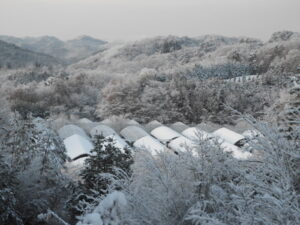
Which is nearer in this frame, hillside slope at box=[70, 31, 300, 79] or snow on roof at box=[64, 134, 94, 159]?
snow on roof at box=[64, 134, 94, 159]

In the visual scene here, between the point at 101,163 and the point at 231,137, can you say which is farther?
the point at 231,137

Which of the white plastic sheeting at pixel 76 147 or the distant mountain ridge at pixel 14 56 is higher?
the white plastic sheeting at pixel 76 147

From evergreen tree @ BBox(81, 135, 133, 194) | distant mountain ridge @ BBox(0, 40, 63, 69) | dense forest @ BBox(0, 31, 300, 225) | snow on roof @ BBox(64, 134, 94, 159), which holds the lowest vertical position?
distant mountain ridge @ BBox(0, 40, 63, 69)

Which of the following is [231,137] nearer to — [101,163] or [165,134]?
[165,134]

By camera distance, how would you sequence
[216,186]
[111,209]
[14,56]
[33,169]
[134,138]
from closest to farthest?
[111,209], [216,186], [33,169], [134,138], [14,56]

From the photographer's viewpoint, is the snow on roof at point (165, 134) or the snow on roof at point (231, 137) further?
the snow on roof at point (165, 134)

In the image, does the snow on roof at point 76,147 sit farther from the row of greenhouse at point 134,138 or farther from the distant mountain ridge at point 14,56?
the distant mountain ridge at point 14,56

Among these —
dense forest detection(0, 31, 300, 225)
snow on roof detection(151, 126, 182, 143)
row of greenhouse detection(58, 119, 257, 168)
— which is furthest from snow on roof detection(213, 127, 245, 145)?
dense forest detection(0, 31, 300, 225)

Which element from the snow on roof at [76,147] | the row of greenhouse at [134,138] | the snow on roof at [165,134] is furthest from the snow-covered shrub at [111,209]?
the snow on roof at [165,134]

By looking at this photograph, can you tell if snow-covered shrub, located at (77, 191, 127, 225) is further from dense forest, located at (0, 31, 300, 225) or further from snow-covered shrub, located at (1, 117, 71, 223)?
snow-covered shrub, located at (1, 117, 71, 223)

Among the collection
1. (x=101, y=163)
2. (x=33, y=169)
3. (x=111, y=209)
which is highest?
(x=111, y=209)

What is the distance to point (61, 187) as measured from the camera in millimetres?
6711

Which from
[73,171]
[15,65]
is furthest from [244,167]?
[15,65]

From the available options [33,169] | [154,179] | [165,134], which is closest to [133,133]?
[165,134]
